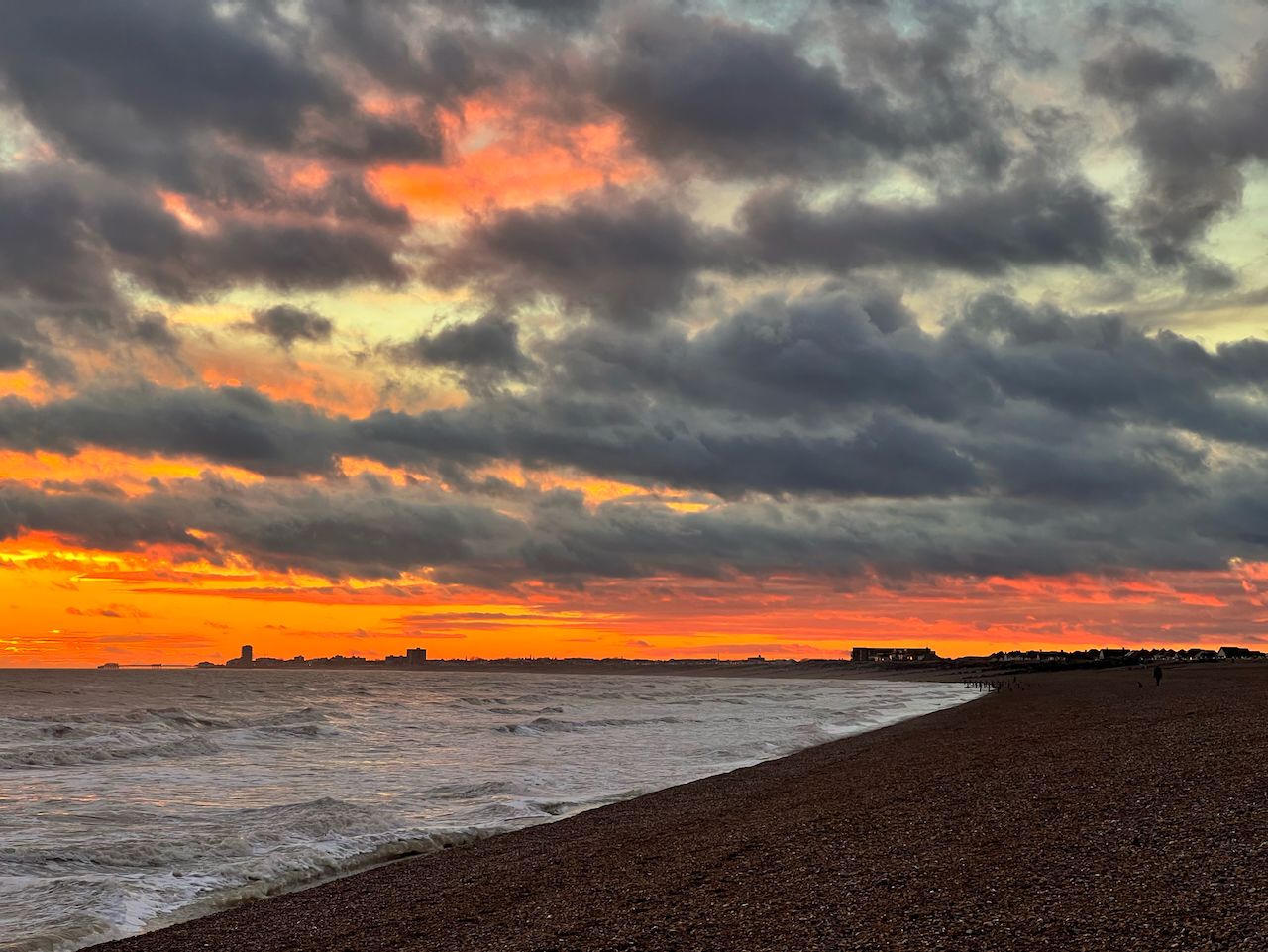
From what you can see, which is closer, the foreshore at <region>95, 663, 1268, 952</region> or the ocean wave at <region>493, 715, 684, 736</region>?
the foreshore at <region>95, 663, 1268, 952</region>

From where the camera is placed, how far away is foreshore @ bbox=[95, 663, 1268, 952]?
9.86 meters

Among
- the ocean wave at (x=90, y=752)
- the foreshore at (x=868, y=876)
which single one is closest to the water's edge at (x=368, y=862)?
the foreshore at (x=868, y=876)

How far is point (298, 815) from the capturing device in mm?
23688

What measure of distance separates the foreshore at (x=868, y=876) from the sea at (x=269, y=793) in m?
1.76

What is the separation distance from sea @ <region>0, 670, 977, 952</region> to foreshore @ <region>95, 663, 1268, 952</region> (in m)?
1.76

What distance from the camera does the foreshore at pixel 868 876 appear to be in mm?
9859

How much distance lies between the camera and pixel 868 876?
→ 40.9 ft

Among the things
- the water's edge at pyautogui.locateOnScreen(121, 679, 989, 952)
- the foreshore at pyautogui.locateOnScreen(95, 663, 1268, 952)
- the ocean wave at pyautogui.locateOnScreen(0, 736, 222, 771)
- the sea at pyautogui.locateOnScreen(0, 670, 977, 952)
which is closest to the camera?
the foreshore at pyautogui.locateOnScreen(95, 663, 1268, 952)

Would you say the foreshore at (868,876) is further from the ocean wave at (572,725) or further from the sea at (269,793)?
the ocean wave at (572,725)

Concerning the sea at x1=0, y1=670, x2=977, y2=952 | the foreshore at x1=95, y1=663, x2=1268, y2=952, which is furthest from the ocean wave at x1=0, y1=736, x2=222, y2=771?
the foreshore at x1=95, y1=663, x2=1268, y2=952

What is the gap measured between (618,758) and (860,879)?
27.3 metres

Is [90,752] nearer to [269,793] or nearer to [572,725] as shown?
[269,793]

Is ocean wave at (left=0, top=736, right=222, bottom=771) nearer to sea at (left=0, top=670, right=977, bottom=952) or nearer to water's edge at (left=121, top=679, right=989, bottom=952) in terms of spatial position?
sea at (left=0, top=670, right=977, bottom=952)

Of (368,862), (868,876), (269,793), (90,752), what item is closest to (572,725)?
(90,752)
